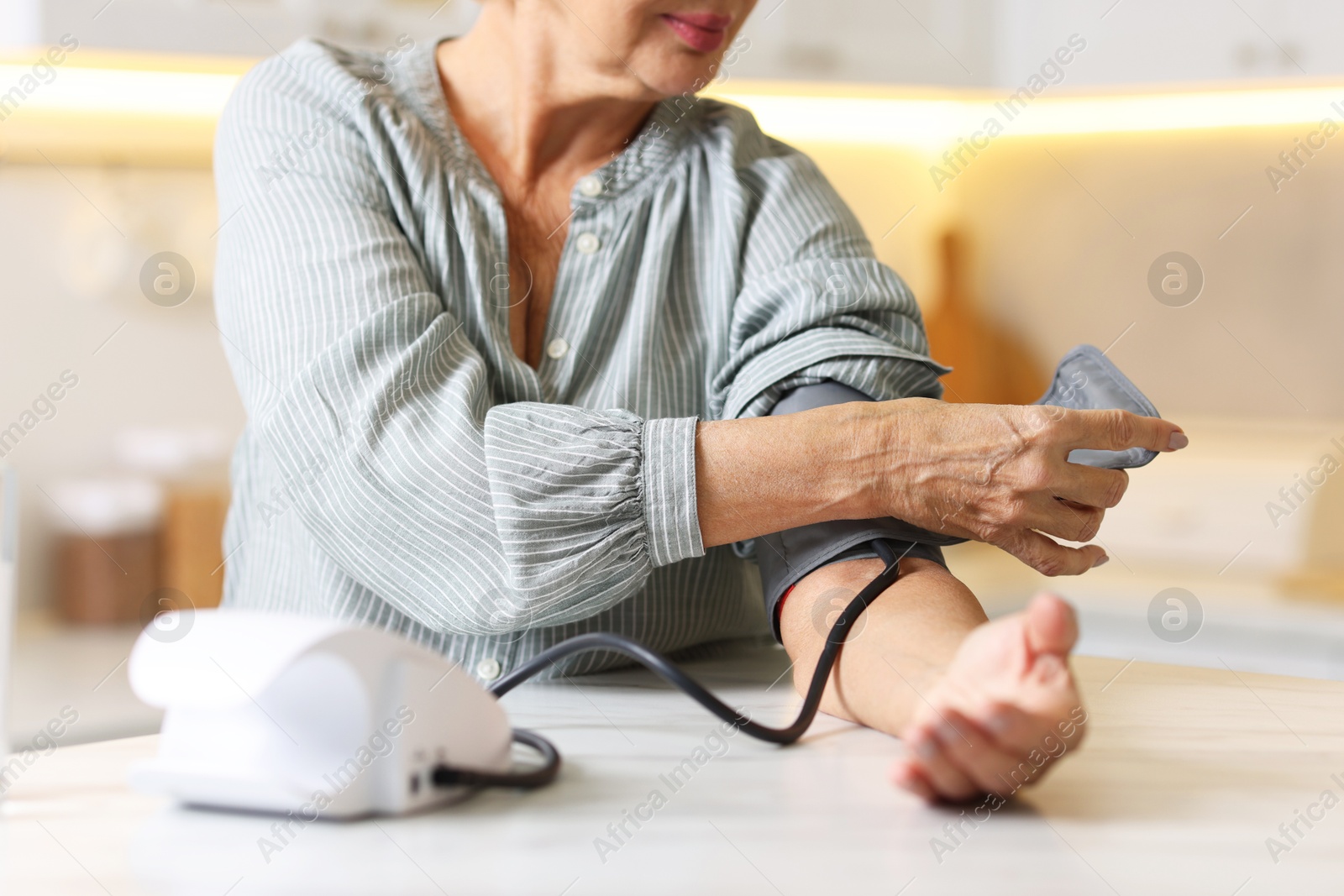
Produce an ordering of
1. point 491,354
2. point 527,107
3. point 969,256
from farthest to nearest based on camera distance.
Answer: point 969,256, point 527,107, point 491,354

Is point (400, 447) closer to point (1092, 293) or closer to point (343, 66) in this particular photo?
point (343, 66)

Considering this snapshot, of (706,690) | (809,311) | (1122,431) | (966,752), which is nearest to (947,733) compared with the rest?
(966,752)

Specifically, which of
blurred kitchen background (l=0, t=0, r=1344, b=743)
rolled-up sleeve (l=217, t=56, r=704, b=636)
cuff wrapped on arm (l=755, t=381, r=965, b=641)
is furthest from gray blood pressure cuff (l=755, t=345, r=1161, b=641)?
blurred kitchen background (l=0, t=0, r=1344, b=743)

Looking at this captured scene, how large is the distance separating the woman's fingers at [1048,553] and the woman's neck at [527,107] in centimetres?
45

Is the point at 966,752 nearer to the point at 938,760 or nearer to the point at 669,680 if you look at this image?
the point at 938,760

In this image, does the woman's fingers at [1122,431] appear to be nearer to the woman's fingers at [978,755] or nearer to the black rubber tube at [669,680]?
the black rubber tube at [669,680]

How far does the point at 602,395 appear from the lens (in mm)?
873

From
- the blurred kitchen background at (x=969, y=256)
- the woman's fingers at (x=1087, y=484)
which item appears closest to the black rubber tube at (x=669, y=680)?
the woman's fingers at (x=1087, y=484)

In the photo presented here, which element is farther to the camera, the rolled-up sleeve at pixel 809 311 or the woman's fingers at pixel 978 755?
the rolled-up sleeve at pixel 809 311

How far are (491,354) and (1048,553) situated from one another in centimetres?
41

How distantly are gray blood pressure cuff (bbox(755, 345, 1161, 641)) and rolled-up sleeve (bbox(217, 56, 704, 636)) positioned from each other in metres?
0.12

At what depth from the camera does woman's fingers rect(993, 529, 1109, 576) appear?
76 cm

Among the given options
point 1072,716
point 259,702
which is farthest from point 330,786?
point 1072,716

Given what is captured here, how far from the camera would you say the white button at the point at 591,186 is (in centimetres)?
92
